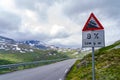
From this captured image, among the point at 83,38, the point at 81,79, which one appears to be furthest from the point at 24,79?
the point at 83,38

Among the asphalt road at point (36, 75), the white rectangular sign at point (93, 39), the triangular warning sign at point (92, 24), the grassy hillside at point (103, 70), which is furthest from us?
the asphalt road at point (36, 75)

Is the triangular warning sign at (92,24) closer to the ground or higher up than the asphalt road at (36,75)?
higher up

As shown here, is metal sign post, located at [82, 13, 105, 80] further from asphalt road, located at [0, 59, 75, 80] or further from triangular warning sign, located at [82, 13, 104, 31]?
asphalt road, located at [0, 59, 75, 80]

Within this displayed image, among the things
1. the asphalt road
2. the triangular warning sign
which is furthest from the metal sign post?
the asphalt road

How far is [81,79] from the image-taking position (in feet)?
60.0

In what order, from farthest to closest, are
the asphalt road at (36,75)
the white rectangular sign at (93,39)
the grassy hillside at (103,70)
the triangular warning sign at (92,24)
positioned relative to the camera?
1. the asphalt road at (36,75)
2. the grassy hillside at (103,70)
3. the triangular warning sign at (92,24)
4. the white rectangular sign at (93,39)

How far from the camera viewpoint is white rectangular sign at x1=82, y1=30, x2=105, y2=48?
385 inches

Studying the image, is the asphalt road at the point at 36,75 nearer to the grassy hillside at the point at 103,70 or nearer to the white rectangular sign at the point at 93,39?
the grassy hillside at the point at 103,70

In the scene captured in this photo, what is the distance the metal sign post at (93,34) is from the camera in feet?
32.2

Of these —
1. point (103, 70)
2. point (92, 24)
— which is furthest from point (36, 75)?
point (92, 24)

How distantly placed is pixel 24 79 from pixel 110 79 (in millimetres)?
7939

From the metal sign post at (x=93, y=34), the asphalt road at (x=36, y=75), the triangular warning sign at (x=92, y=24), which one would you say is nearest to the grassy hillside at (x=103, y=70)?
the asphalt road at (x=36, y=75)

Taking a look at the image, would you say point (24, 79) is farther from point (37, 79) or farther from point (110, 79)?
point (110, 79)

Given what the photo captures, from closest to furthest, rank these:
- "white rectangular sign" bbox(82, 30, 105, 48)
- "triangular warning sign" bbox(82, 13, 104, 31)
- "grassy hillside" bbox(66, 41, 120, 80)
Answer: "white rectangular sign" bbox(82, 30, 105, 48)
"triangular warning sign" bbox(82, 13, 104, 31)
"grassy hillside" bbox(66, 41, 120, 80)
